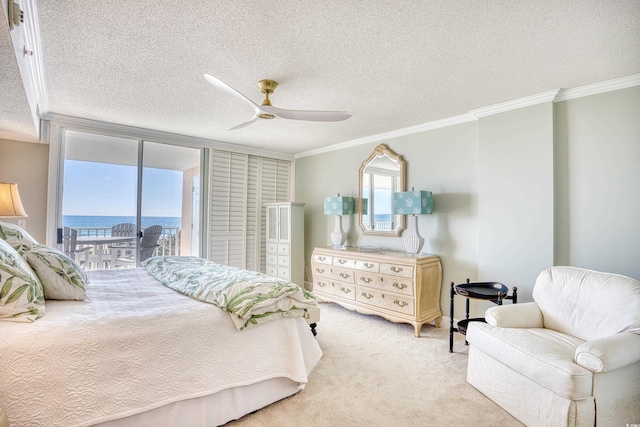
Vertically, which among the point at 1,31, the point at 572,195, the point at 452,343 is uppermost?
the point at 1,31

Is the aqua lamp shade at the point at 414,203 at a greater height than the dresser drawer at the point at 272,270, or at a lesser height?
greater

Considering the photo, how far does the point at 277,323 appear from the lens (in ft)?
7.16

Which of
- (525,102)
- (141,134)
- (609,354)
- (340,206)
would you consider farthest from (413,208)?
(141,134)

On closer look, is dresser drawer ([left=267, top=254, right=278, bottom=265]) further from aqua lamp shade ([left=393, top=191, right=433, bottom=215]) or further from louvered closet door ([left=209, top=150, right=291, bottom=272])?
aqua lamp shade ([left=393, top=191, right=433, bottom=215])

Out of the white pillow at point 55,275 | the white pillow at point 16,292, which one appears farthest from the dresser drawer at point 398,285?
the white pillow at point 16,292

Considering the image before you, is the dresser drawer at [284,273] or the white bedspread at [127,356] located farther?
the dresser drawer at [284,273]

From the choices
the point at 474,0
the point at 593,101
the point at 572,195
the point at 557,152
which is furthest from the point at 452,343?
the point at 474,0

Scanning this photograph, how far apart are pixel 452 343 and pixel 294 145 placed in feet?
11.7

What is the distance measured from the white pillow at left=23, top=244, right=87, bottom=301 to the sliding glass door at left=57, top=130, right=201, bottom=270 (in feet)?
7.05

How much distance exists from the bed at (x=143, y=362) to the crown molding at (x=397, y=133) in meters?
2.85

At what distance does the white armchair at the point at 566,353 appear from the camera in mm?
1730

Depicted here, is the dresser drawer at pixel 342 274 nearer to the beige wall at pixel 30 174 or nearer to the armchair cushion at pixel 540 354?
the armchair cushion at pixel 540 354

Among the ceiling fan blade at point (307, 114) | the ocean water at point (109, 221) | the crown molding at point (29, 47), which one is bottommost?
the ocean water at point (109, 221)

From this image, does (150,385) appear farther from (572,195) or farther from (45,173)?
(572,195)
